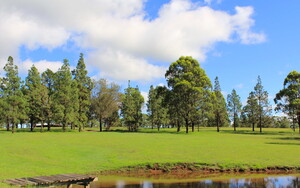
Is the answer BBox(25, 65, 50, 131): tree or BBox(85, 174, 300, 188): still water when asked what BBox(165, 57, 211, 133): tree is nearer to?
BBox(25, 65, 50, 131): tree

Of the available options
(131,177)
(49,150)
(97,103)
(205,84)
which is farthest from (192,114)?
(131,177)

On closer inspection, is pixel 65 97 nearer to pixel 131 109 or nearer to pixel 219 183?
pixel 131 109

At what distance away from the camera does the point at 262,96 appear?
97.1 metres

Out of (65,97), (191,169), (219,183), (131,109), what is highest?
(65,97)

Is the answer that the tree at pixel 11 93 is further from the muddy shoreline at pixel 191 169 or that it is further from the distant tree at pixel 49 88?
the muddy shoreline at pixel 191 169

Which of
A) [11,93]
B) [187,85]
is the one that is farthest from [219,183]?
[11,93]

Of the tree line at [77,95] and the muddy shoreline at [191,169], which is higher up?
the tree line at [77,95]

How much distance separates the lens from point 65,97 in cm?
7425

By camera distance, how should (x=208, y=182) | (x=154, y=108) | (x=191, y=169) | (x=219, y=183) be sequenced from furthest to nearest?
(x=154, y=108), (x=191, y=169), (x=208, y=182), (x=219, y=183)

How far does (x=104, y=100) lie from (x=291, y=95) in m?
60.2

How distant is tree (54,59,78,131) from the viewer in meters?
73.8

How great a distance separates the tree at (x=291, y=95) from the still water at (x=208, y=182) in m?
55.5

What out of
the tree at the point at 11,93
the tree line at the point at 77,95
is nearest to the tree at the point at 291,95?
the tree line at the point at 77,95

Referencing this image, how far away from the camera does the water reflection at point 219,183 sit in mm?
19359
